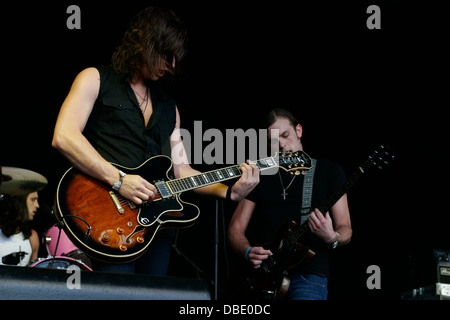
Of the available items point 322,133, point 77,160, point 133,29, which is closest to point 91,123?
point 77,160

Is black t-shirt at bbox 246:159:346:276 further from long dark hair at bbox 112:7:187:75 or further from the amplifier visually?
long dark hair at bbox 112:7:187:75

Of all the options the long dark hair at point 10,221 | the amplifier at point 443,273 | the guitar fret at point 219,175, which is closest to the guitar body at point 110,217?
the guitar fret at point 219,175

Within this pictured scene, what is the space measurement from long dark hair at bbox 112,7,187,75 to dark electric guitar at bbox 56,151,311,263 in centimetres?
54

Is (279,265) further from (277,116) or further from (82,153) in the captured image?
(82,153)

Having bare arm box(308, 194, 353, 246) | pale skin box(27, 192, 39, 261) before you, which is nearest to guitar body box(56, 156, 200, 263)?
bare arm box(308, 194, 353, 246)

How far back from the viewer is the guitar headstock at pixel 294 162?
2.84 meters

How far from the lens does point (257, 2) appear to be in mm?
4172

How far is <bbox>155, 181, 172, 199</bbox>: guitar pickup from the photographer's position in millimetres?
2266

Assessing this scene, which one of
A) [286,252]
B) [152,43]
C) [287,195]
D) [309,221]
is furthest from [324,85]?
[152,43]

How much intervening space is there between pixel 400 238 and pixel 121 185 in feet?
10.5

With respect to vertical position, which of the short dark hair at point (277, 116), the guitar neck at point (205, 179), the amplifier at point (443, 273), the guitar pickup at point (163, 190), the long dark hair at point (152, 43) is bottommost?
the amplifier at point (443, 273)

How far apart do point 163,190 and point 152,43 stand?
2.59 ft

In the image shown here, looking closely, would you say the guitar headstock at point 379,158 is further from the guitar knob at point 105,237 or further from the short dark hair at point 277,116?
the guitar knob at point 105,237
